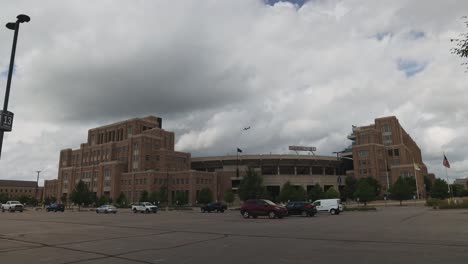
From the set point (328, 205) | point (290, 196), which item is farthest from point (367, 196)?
point (328, 205)

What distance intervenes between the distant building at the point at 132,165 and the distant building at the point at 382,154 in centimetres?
5098

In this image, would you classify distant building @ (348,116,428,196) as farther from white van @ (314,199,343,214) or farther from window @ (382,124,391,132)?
white van @ (314,199,343,214)

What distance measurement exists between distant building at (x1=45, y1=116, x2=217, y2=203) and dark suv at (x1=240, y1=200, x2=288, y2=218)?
7678cm

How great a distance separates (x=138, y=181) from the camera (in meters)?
115

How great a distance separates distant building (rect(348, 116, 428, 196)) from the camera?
386 feet

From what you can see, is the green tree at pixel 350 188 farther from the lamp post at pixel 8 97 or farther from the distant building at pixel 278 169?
the lamp post at pixel 8 97

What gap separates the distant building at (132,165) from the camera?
115 meters

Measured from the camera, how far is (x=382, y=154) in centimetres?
12456

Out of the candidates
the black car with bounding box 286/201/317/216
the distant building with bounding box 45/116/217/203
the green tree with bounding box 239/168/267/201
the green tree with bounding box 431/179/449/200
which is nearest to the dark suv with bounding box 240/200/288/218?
the black car with bounding box 286/201/317/216

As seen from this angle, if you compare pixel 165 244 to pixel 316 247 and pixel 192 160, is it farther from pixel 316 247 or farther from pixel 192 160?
pixel 192 160

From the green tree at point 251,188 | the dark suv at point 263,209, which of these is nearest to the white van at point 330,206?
the dark suv at point 263,209

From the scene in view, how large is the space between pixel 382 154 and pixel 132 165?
3342 inches

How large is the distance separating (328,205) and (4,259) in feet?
125

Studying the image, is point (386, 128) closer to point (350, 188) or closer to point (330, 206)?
point (350, 188)
